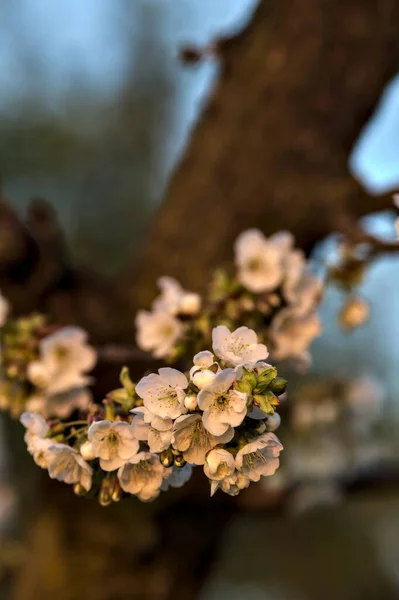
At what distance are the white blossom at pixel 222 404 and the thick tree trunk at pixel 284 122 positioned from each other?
63 centimetres

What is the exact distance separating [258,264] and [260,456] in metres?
0.42

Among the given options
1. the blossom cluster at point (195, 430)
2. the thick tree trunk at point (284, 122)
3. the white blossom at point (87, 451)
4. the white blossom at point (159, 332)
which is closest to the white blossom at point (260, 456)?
the blossom cluster at point (195, 430)

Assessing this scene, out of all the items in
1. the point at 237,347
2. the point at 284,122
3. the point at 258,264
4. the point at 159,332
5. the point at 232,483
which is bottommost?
the point at 232,483

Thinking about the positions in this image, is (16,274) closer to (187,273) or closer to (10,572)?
(187,273)

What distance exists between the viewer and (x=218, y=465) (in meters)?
0.47

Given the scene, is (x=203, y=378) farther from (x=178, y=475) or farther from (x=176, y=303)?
(x=176, y=303)

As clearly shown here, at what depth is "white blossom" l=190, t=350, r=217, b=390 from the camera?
45 centimetres

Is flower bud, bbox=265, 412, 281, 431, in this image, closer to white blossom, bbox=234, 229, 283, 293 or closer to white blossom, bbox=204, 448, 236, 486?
white blossom, bbox=204, 448, 236, 486

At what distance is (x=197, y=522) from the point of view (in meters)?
1.37

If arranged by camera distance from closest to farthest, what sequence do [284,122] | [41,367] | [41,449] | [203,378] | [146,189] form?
1. [203,378]
2. [41,449]
3. [41,367]
4. [284,122]
5. [146,189]

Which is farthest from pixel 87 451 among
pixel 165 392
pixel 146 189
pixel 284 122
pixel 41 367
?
pixel 146 189

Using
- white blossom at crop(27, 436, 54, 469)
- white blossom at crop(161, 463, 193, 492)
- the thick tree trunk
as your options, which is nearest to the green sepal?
white blossom at crop(161, 463, 193, 492)

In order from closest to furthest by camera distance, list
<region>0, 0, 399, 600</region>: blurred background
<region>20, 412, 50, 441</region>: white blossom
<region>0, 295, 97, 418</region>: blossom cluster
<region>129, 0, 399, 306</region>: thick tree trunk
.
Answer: <region>20, 412, 50, 441</region>: white blossom, <region>0, 295, 97, 418</region>: blossom cluster, <region>129, 0, 399, 306</region>: thick tree trunk, <region>0, 0, 399, 600</region>: blurred background

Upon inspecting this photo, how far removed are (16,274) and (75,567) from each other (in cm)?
72
